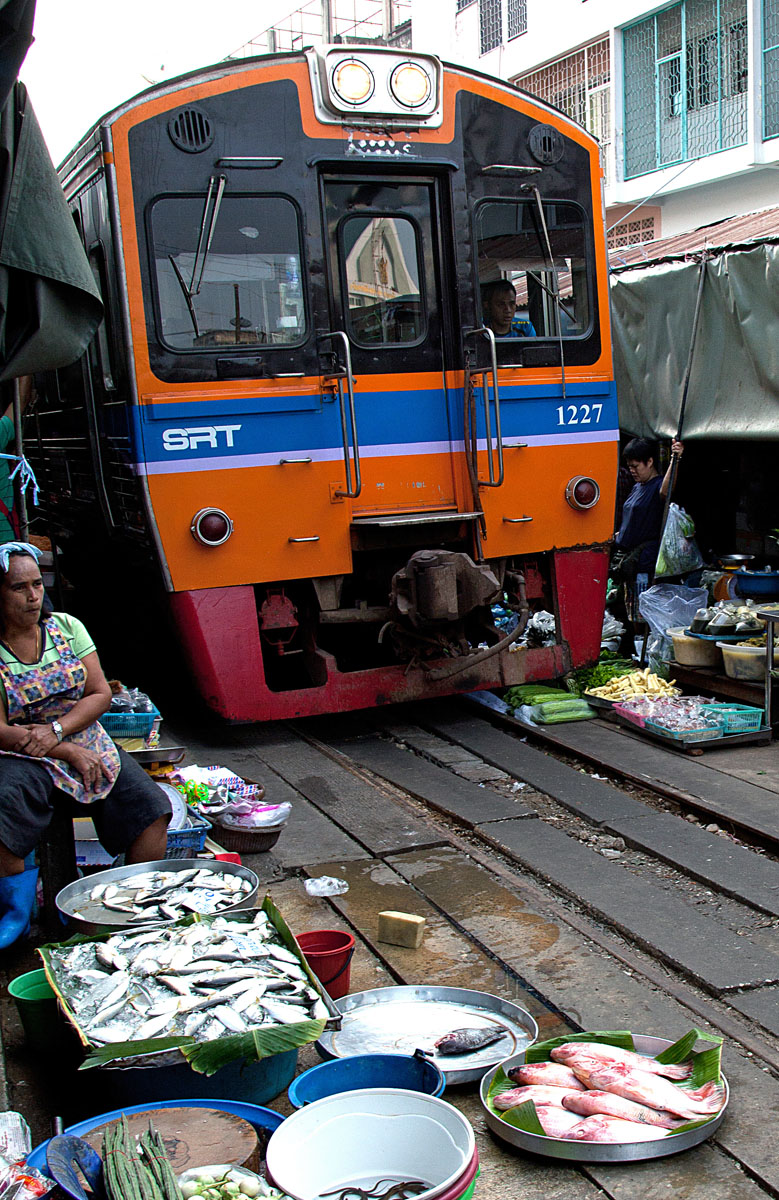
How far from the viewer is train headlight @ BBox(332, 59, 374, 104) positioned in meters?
6.66

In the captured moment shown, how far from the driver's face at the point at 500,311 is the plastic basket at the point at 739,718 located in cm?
266

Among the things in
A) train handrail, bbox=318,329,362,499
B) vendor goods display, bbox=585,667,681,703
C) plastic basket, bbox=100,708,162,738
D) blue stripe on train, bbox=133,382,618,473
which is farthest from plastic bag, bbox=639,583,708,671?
plastic basket, bbox=100,708,162,738

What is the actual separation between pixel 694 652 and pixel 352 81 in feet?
13.2

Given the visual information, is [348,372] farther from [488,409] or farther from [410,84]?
[410,84]

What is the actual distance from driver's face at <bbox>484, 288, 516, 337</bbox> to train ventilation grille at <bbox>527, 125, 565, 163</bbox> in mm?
882

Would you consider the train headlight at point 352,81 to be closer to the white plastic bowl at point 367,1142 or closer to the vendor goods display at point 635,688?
the vendor goods display at point 635,688

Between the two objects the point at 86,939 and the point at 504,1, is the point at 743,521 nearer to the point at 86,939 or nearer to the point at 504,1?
the point at 86,939

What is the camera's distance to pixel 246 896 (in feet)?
12.6

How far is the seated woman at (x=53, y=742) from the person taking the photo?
13.8 ft

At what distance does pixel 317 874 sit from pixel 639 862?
55.3 inches

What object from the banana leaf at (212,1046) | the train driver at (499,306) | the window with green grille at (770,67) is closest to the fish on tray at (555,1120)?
the banana leaf at (212,1046)

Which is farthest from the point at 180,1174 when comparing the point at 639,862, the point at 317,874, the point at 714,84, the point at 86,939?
the point at 714,84

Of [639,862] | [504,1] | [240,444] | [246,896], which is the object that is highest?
[504,1]

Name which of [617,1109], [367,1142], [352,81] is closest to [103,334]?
[352,81]
